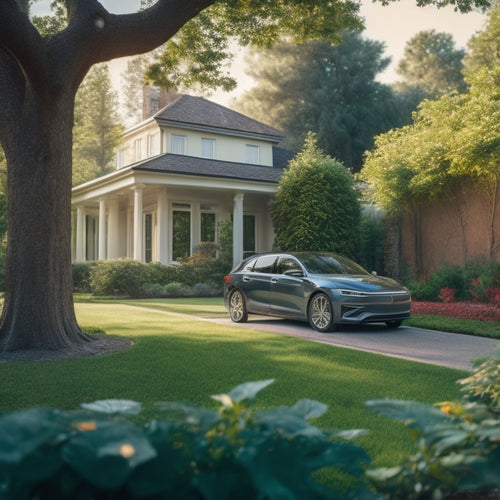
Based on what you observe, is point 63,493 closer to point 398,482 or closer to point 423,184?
point 398,482

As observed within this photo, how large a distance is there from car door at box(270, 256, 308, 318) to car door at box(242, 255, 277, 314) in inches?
6.0

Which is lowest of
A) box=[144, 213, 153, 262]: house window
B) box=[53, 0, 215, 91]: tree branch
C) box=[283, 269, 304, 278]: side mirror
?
box=[283, 269, 304, 278]: side mirror

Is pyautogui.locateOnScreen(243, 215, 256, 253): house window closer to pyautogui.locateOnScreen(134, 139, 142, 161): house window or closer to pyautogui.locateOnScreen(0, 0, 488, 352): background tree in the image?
pyautogui.locateOnScreen(134, 139, 142, 161): house window

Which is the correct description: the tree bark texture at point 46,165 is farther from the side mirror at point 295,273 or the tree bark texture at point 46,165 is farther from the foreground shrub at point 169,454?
the foreground shrub at point 169,454

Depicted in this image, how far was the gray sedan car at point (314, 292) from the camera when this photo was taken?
10812 millimetres

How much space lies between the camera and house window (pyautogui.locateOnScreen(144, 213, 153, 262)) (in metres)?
26.8

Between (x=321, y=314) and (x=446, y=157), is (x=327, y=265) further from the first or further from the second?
(x=446, y=157)

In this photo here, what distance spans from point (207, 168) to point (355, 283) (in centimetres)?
1452

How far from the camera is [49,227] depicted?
807cm

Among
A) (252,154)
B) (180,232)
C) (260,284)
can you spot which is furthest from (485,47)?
(260,284)

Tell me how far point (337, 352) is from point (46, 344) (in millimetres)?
4157

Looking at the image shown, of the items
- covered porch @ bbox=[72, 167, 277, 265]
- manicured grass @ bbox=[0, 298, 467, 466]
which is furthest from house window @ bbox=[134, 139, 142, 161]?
manicured grass @ bbox=[0, 298, 467, 466]

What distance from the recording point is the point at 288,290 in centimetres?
1180

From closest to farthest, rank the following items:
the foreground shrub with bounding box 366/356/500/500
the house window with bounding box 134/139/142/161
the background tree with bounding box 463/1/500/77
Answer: the foreground shrub with bounding box 366/356/500/500 < the house window with bounding box 134/139/142/161 < the background tree with bounding box 463/1/500/77
